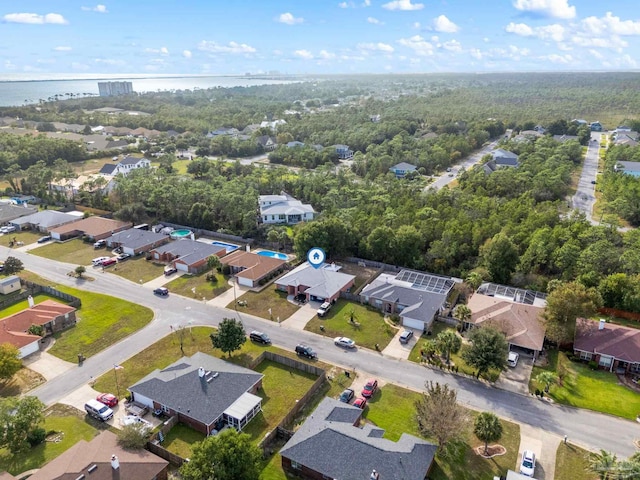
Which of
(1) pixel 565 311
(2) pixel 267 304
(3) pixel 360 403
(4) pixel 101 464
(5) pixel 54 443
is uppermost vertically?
(1) pixel 565 311

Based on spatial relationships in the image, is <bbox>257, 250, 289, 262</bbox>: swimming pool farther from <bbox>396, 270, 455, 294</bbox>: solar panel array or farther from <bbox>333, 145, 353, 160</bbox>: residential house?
<bbox>333, 145, 353, 160</bbox>: residential house

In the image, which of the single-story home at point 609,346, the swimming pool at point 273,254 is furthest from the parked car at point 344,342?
the swimming pool at point 273,254

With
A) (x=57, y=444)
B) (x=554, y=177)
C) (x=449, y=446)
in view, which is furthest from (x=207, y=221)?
(x=554, y=177)

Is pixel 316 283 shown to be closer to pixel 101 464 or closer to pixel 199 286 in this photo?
pixel 199 286

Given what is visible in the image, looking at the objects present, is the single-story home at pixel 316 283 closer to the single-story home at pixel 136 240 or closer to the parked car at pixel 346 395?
the parked car at pixel 346 395

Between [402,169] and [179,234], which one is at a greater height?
[402,169]

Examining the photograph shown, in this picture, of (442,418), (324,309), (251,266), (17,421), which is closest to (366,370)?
(324,309)

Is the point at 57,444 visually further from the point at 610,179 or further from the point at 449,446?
the point at 610,179
